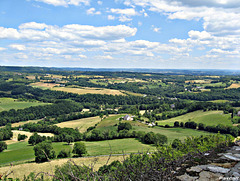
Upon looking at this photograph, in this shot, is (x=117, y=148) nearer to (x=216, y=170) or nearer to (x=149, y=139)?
(x=149, y=139)

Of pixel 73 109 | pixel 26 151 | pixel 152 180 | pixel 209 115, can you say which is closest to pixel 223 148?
pixel 152 180

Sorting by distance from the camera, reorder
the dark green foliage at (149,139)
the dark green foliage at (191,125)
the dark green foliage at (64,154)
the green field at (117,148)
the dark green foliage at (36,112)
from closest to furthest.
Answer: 1. the green field at (117,148)
2. the dark green foliage at (64,154)
3. the dark green foliage at (149,139)
4. the dark green foliage at (191,125)
5. the dark green foliage at (36,112)

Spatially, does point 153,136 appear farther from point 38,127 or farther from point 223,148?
point 38,127

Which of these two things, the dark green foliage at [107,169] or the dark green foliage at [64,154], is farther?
the dark green foliage at [64,154]

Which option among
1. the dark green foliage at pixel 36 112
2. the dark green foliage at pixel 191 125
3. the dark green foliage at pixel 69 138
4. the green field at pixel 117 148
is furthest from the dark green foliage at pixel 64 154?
the dark green foliage at pixel 36 112

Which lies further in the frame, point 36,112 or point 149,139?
point 36,112

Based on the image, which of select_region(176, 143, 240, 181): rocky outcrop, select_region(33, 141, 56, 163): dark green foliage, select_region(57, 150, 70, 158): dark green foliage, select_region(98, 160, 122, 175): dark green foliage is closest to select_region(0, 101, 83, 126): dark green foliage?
select_region(57, 150, 70, 158): dark green foliage

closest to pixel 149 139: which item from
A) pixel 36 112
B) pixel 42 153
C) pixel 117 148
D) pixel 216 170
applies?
pixel 117 148

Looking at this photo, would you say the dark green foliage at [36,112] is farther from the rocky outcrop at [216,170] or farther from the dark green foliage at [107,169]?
the rocky outcrop at [216,170]

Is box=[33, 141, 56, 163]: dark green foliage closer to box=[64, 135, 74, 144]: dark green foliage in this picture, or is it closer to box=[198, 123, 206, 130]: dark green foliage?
box=[64, 135, 74, 144]: dark green foliage
